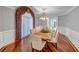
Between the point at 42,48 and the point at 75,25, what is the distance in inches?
20.1

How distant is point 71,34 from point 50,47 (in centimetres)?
31

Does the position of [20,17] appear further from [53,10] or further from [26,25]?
[53,10]

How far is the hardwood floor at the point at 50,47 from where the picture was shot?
1612mm

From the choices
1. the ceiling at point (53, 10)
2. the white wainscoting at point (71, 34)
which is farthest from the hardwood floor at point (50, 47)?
the ceiling at point (53, 10)

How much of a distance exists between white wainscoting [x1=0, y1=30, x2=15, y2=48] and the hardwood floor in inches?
2.0

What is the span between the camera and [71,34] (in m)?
1.62

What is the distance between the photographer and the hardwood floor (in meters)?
1.61

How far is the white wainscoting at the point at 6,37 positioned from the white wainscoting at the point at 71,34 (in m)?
0.61

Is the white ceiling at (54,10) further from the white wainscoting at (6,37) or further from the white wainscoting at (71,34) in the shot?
the white wainscoting at (6,37)

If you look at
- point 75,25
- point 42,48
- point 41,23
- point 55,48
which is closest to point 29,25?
point 41,23

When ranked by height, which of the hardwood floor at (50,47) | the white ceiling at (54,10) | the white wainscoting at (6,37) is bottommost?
the hardwood floor at (50,47)
